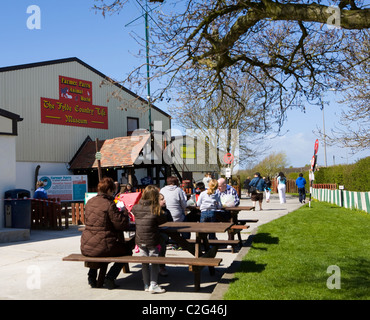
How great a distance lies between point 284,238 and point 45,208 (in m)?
8.81

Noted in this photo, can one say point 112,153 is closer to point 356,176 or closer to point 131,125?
point 131,125

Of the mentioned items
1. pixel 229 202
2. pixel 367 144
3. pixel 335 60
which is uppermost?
pixel 335 60

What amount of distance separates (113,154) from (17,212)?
12.5 metres

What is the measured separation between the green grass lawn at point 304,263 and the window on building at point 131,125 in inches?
818

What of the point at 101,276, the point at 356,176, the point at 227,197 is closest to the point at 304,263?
the point at 101,276

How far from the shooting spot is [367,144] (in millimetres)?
14625

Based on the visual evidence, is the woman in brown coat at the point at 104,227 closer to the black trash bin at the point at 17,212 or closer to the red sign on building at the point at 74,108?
the black trash bin at the point at 17,212

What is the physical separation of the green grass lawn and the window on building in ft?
68.2

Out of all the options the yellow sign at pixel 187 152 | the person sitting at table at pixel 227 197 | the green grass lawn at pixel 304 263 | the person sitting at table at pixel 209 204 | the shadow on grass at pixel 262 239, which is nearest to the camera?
the green grass lawn at pixel 304 263

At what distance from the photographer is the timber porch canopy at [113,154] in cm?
2488

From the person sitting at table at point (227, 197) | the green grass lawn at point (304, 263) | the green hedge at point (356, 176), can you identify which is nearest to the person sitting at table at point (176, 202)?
the person sitting at table at point (227, 197)

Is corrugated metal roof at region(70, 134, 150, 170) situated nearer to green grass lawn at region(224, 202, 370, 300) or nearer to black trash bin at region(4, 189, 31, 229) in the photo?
black trash bin at region(4, 189, 31, 229)

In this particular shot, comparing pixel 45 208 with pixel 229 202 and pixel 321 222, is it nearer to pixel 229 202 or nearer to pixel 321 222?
pixel 229 202
